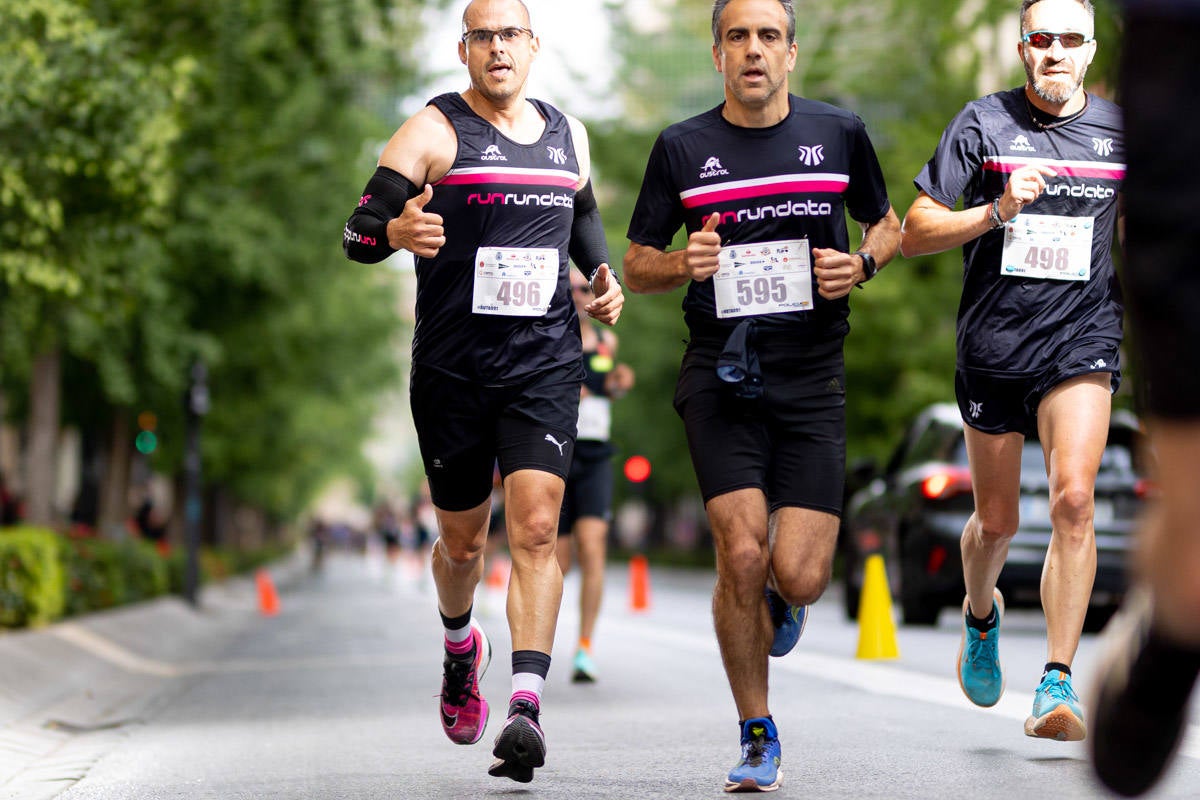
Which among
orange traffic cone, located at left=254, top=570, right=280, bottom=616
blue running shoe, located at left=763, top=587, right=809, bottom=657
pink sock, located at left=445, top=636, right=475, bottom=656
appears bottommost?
orange traffic cone, located at left=254, top=570, right=280, bottom=616

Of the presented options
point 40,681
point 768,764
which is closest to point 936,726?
point 768,764

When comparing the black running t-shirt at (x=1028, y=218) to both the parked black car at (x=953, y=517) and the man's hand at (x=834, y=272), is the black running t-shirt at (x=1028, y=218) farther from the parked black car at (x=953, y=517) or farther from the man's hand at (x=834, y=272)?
the parked black car at (x=953, y=517)

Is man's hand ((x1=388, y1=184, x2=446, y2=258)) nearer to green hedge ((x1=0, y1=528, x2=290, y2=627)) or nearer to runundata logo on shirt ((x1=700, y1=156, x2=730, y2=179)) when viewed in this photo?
runundata logo on shirt ((x1=700, y1=156, x2=730, y2=179))

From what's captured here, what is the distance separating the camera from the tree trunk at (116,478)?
31.1 metres

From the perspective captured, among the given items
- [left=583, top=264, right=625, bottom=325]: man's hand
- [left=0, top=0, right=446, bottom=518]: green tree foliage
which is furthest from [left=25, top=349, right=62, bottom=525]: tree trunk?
[left=583, top=264, right=625, bottom=325]: man's hand

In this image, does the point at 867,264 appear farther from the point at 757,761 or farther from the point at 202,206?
the point at 202,206

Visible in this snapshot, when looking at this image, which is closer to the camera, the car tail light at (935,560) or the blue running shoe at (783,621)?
the blue running shoe at (783,621)

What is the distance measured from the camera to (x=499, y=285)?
20.6 feet

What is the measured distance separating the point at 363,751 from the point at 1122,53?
500cm

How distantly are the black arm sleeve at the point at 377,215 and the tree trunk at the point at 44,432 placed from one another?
1547 centimetres

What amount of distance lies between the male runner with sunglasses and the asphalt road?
768 millimetres

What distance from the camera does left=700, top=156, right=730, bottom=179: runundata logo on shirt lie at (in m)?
6.04

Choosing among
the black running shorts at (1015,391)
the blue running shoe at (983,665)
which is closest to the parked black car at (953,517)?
the blue running shoe at (983,665)

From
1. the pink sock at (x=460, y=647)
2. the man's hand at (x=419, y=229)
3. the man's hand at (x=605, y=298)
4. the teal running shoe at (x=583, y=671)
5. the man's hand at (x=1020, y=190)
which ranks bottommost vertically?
the teal running shoe at (x=583, y=671)
